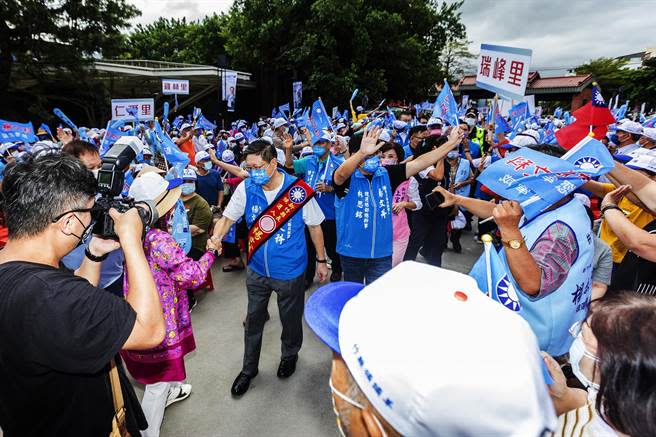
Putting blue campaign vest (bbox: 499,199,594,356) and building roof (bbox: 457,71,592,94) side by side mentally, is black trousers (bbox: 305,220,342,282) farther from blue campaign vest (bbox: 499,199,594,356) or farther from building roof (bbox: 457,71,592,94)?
building roof (bbox: 457,71,592,94)

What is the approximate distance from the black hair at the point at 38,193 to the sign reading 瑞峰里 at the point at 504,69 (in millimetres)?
3630

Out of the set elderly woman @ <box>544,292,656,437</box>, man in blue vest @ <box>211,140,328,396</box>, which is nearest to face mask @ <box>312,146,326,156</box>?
man in blue vest @ <box>211,140,328,396</box>

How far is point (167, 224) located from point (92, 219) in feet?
3.62

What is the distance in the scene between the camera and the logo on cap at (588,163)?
1.79 metres

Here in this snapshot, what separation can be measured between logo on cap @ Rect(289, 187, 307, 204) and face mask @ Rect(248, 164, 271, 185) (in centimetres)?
22

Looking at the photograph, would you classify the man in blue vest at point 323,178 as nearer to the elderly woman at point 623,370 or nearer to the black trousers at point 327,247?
the black trousers at point 327,247

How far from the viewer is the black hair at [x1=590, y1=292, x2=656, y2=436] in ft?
2.78

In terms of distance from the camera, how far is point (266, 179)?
114 inches

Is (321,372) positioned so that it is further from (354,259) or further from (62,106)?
(62,106)

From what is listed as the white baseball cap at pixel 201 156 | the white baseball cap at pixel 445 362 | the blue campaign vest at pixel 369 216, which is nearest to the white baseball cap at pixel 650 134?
the blue campaign vest at pixel 369 216

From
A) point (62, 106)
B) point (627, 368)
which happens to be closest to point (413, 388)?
point (627, 368)

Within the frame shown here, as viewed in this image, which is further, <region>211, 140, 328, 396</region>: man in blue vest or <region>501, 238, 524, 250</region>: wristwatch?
<region>211, 140, 328, 396</region>: man in blue vest

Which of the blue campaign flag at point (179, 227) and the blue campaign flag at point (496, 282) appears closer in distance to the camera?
the blue campaign flag at point (496, 282)

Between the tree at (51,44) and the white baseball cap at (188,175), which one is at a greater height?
the tree at (51,44)
